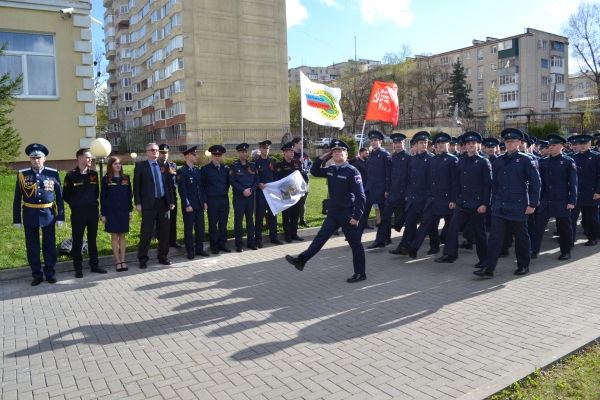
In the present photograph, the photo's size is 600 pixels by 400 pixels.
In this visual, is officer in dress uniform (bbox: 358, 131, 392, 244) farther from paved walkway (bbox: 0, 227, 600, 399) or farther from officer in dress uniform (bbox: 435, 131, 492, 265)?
paved walkway (bbox: 0, 227, 600, 399)

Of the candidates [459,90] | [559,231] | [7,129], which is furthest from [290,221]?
[459,90]

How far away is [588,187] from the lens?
423 inches

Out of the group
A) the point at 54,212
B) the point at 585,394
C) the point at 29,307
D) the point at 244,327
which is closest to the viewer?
the point at 585,394

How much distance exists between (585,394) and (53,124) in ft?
55.1

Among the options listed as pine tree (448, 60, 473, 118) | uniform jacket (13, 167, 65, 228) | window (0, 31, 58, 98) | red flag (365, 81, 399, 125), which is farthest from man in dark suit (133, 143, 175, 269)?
pine tree (448, 60, 473, 118)

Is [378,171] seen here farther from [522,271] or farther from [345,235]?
[522,271]

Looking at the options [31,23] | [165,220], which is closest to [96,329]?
[165,220]

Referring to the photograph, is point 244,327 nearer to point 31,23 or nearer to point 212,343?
point 212,343

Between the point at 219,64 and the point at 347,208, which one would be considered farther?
the point at 219,64

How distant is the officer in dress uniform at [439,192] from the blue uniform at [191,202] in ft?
13.5

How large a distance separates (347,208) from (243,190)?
123 inches

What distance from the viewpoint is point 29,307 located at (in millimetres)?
6930

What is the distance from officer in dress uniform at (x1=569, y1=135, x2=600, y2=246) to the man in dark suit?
8.70m

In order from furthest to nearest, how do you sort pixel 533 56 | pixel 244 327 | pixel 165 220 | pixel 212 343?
1. pixel 533 56
2. pixel 165 220
3. pixel 244 327
4. pixel 212 343
